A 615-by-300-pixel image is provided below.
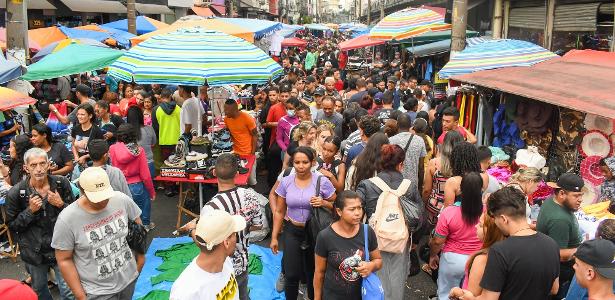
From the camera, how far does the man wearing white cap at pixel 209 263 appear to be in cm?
295

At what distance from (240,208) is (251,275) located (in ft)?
7.04

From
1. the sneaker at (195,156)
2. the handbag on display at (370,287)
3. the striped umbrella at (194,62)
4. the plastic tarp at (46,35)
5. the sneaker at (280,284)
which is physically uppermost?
the plastic tarp at (46,35)

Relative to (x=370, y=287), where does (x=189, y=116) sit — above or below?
above

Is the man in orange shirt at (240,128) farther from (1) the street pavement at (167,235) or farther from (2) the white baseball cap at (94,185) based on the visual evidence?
(2) the white baseball cap at (94,185)

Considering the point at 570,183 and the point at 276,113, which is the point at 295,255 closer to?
the point at 570,183

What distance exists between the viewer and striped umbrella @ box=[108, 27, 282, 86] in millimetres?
6234

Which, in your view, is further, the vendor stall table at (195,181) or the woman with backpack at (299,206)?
the vendor stall table at (195,181)

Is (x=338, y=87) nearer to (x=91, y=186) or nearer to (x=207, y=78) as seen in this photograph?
(x=207, y=78)

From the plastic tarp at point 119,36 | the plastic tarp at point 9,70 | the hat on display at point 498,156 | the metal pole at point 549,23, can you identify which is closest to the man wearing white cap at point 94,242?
the hat on display at point 498,156

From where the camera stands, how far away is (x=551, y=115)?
7.08 m

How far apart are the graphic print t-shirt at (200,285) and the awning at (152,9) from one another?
1069 inches

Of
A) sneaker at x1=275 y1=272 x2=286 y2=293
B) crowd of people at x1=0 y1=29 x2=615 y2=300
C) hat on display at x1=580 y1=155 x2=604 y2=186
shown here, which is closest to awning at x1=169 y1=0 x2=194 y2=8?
crowd of people at x1=0 y1=29 x2=615 y2=300

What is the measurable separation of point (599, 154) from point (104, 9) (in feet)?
76.3

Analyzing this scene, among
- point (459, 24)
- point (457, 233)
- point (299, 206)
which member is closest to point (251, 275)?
point (299, 206)
